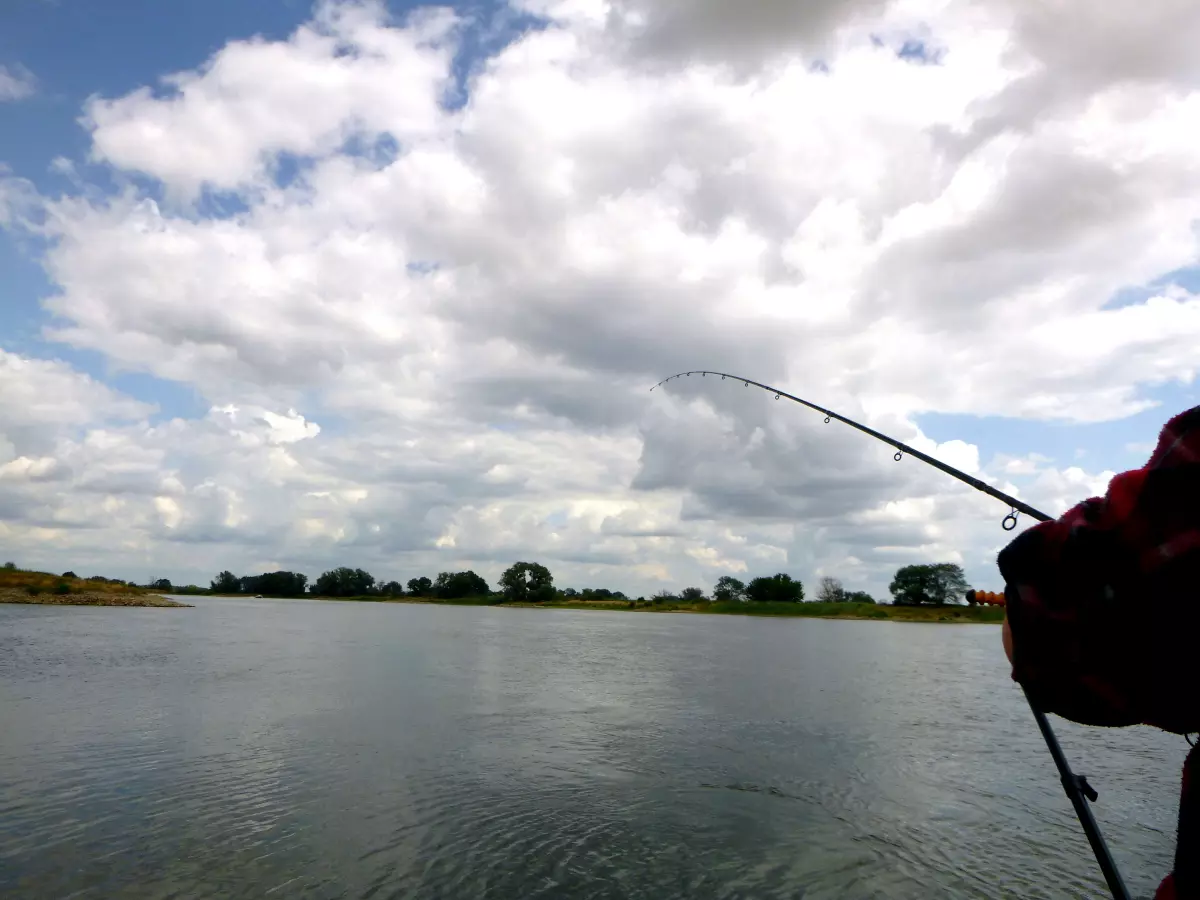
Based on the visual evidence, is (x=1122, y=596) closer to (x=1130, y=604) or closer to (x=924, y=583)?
(x=1130, y=604)

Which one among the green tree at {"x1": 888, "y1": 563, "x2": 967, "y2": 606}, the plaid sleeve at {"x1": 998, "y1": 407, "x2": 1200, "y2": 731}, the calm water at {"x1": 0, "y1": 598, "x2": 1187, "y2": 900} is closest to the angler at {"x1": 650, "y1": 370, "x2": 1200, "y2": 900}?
the plaid sleeve at {"x1": 998, "y1": 407, "x2": 1200, "y2": 731}

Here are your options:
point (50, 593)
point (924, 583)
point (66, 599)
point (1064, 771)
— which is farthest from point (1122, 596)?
point (924, 583)

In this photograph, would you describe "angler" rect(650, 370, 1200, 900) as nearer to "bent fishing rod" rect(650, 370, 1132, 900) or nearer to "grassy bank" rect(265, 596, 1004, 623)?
"bent fishing rod" rect(650, 370, 1132, 900)

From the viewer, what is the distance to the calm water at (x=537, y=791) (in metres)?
10.4

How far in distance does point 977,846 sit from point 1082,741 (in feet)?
39.2

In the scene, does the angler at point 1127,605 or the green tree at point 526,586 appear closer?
the angler at point 1127,605

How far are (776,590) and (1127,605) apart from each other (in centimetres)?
17309

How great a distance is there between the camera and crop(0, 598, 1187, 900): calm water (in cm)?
1041

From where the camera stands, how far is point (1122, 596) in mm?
2012

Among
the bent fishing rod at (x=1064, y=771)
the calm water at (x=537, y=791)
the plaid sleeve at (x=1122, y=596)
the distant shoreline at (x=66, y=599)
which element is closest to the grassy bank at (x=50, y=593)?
the distant shoreline at (x=66, y=599)

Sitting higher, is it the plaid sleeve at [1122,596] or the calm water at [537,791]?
the plaid sleeve at [1122,596]

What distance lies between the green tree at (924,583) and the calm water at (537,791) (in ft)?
427

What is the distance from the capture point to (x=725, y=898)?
9.81 metres

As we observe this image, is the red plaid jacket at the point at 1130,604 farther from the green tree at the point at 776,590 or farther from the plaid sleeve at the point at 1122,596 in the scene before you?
the green tree at the point at 776,590
